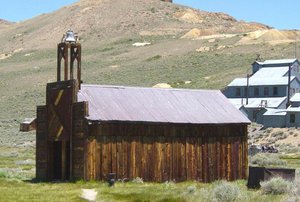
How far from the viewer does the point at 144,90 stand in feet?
99.9

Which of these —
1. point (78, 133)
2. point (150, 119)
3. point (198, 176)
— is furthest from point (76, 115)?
point (198, 176)

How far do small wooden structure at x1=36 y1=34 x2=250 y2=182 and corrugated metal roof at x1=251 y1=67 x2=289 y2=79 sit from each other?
46703 millimetres

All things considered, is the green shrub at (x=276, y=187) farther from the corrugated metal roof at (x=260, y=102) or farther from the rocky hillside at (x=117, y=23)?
the rocky hillside at (x=117, y=23)

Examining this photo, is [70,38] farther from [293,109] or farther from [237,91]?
[237,91]

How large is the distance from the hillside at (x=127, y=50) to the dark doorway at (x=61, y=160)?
114ft

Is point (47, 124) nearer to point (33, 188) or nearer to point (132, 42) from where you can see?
point (33, 188)

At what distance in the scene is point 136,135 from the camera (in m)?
28.2

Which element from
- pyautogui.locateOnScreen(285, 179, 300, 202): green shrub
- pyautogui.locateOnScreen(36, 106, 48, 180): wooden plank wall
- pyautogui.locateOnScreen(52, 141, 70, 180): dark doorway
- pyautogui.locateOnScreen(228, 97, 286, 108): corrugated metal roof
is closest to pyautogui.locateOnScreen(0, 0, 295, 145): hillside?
pyautogui.locateOnScreen(228, 97, 286, 108): corrugated metal roof

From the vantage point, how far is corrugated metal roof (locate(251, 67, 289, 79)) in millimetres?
77188

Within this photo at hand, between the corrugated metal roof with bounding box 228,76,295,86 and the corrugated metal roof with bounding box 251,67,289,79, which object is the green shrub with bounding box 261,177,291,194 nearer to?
the corrugated metal roof with bounding box 228,76,295,86

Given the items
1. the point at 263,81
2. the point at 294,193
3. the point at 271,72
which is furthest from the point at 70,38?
the point at 271,72

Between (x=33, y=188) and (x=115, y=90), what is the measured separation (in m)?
6.14

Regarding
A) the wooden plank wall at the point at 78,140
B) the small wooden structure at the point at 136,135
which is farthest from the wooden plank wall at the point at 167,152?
the wooden plank wall at the point at 78,140

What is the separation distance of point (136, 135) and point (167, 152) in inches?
62.4
